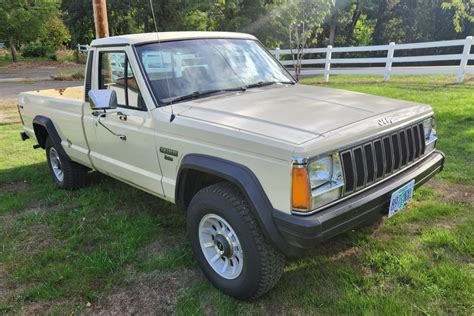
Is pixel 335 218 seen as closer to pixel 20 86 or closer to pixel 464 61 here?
pixel 464 61

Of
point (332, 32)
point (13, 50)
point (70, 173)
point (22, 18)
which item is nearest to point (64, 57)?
point (13, 50)

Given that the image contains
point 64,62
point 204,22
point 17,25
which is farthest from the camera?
point 64,62

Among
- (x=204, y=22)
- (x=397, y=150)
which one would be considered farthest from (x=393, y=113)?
(x=204, y=22)

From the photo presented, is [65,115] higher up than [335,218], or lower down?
higher up

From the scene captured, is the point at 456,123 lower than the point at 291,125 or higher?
lower

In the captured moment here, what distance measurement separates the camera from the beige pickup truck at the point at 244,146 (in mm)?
2469

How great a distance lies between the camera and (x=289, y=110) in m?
2.99

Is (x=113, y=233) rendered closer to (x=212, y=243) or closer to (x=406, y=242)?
(x=212, y=243)

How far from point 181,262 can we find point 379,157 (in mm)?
1865

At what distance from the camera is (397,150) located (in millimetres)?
2945

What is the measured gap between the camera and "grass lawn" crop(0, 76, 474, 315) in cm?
284

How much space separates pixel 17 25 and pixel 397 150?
3474 centimetres

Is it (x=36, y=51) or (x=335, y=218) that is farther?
(x=36, y=51)

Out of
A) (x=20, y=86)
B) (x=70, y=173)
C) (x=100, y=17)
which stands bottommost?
(x=20, y=86)
